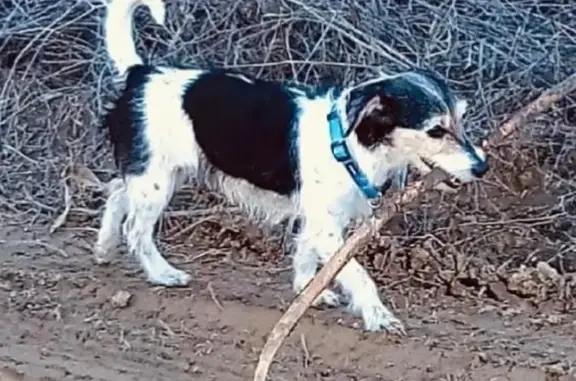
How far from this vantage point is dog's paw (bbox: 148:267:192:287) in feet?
20.9

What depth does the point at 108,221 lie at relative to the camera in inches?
263

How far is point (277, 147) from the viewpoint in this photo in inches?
234

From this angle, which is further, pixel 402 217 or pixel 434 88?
pixel 402 217

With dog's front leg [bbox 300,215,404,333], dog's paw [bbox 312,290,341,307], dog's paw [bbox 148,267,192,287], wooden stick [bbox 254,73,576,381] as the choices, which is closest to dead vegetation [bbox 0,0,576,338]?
dog's paw [bbox 312,290,341,307]

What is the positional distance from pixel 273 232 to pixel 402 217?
25.2 inches

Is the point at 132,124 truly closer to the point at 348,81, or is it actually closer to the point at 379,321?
the point at 379,321

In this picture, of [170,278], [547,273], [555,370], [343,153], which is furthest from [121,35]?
[555,370]

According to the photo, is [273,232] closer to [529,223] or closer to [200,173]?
[200,173]

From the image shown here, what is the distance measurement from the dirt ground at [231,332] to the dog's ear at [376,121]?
76cm

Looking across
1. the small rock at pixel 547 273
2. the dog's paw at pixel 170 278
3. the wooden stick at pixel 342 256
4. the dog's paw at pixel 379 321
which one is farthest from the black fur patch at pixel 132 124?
the small rock at pixel 547 273

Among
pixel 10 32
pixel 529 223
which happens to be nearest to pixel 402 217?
pixel 529 223

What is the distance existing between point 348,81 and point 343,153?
1.96m

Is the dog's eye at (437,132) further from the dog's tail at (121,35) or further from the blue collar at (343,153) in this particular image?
the dog's tail at (121,35)

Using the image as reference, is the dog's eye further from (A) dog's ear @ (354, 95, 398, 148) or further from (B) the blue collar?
(B) the blue collar
